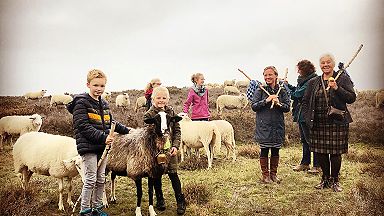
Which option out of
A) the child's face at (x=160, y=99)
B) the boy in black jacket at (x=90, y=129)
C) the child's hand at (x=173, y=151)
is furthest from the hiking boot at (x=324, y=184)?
the boy in black jacket at (x=90, y=129)

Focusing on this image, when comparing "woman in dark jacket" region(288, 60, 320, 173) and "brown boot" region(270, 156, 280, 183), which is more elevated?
"woman in dark jacket" region(288, 60, 320, 173)

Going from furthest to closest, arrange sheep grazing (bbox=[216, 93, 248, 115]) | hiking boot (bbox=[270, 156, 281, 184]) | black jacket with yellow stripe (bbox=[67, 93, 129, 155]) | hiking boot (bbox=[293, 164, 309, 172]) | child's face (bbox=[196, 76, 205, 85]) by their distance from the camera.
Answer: sheep grazing (bbox=[216, 93, 248, 115])
child's face (bbox=[196, 76, 205, 85])
hiking boot (bbox=[293, 164, 309, 172])
hiking boot (bbox=[270, 156, 281, 184])
black jacket with yellow stripe (bbox=[67, 93, 129, 155])

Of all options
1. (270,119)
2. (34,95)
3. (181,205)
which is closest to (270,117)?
(270,119)

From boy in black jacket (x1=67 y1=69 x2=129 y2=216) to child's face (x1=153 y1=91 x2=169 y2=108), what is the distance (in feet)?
2.41

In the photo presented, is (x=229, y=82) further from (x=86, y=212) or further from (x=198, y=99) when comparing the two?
(x=86, y=212)

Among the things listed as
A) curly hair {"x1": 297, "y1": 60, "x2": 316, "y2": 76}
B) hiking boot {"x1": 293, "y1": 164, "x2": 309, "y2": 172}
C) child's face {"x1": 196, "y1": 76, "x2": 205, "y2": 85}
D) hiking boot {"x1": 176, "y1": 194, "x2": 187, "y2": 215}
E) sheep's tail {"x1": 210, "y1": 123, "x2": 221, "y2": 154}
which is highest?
curly hair {"x1": 297, "y1": 60, "x2": 316, "y2": 76}

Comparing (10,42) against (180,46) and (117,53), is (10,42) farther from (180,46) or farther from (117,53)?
(180,46)

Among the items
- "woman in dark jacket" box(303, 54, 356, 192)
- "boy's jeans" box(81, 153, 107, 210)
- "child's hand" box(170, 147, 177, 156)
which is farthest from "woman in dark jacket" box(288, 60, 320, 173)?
"boy's jeans" box(81, 153, 107, 210)

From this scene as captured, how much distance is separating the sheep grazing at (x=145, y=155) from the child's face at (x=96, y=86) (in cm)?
76

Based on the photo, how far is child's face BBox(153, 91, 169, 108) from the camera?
182 inches

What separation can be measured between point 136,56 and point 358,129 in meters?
7.89

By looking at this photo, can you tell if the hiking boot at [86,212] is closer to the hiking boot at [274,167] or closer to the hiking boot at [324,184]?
the hiking boot at [274,167]

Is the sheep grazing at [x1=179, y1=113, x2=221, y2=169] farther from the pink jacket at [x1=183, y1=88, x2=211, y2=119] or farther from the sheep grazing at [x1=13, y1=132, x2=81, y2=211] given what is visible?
the sheep grazing at [x1=13, y1=132, x2=81, y2=211]

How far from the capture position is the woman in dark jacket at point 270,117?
600cm
